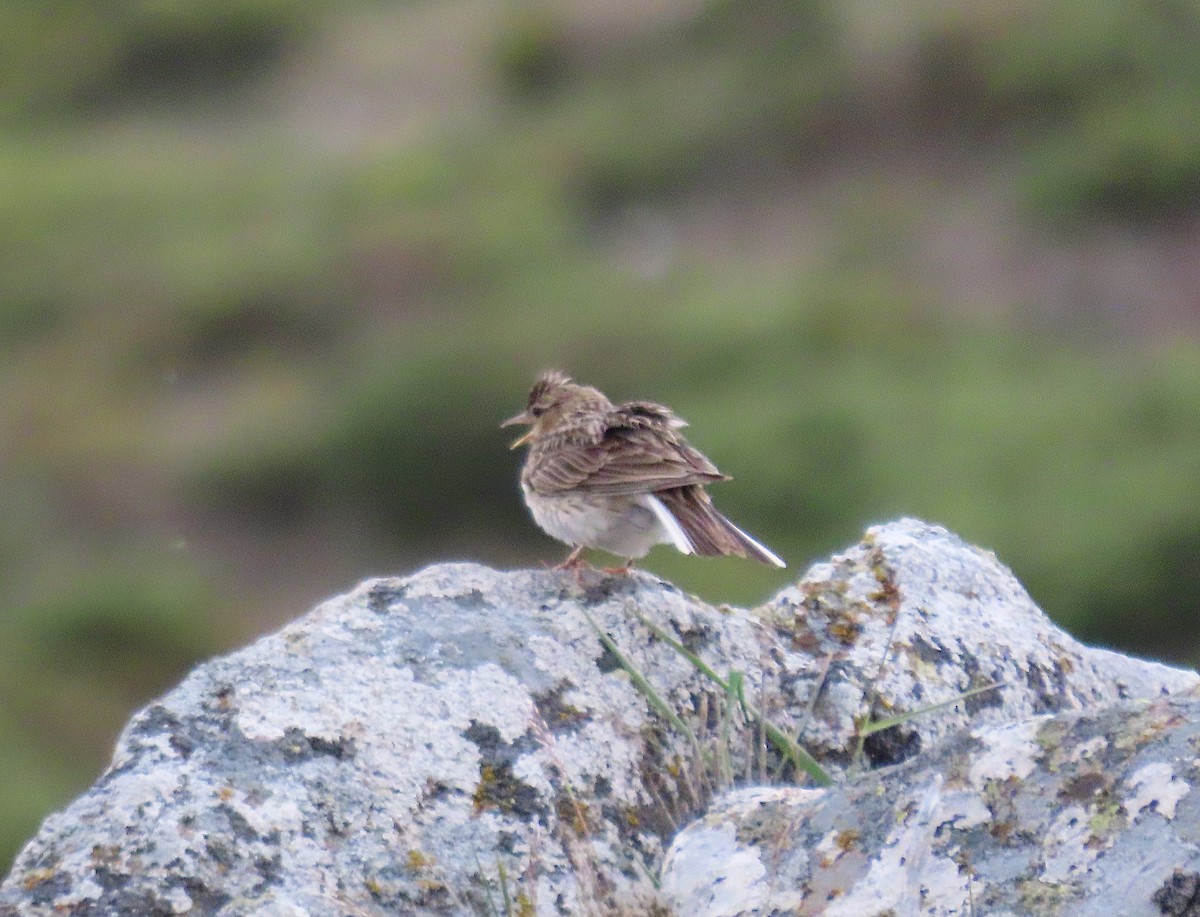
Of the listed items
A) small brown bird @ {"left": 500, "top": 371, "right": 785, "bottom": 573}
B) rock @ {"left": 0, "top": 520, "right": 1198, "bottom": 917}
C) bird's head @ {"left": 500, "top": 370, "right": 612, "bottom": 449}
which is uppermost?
bird's head @ {"left": 500, "top": 370, "right": 612, "bottom": 449}

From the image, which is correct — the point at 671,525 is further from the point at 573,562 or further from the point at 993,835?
the point at 993,835

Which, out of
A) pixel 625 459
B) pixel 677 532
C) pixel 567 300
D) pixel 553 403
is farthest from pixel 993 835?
pixel 567 300

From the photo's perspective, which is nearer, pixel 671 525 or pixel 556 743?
pixel 556 743

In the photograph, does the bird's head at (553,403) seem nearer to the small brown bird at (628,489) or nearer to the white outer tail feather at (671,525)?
the small brown bird at (628,489)

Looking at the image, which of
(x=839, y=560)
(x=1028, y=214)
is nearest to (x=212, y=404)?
(x=1028, y=214)

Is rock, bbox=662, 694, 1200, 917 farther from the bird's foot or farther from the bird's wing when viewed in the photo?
the bird's wing

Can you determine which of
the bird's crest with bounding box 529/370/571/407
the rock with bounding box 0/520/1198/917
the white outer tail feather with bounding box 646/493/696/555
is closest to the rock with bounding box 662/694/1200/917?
the rock with bounding box 0/520/1198/917

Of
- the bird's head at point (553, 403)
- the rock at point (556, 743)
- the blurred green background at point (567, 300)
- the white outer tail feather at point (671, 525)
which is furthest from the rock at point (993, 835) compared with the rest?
the blurred green background at point (567, 300)
